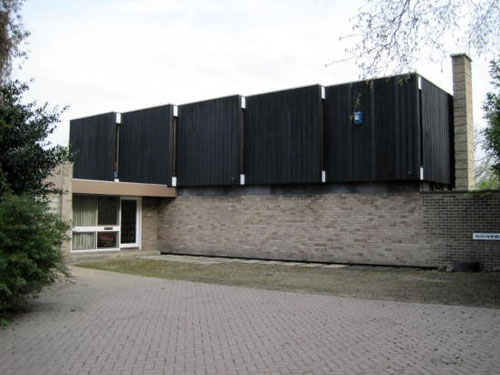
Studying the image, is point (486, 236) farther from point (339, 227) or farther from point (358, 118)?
point (358, 118)

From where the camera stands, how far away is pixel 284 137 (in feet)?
59.6

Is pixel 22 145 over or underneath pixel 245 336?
over

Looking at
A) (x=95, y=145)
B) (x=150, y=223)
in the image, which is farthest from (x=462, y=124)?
(x=95, y=145)

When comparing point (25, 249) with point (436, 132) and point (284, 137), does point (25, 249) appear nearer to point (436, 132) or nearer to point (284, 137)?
point (284, 137)

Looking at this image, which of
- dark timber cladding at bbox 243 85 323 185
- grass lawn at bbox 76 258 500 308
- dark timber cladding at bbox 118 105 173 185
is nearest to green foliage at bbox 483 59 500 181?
grass lawn at bbox 76 258 500 308

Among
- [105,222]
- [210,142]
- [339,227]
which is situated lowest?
[339,227]

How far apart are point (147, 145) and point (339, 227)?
31.1 feet

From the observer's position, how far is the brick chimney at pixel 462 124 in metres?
17.8

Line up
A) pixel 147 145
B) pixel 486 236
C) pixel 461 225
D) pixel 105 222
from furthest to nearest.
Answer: pixel 147 145
pixel 105 222
pixel 461 225
pixel 486 236

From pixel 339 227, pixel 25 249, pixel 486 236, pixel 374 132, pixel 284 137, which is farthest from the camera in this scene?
pixel 284 137

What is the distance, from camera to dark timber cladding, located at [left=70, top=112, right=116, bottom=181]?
22875 millimetres

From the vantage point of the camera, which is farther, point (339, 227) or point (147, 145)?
point (147, 145)

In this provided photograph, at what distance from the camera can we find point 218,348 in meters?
6.19

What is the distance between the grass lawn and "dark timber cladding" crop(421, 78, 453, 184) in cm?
377
